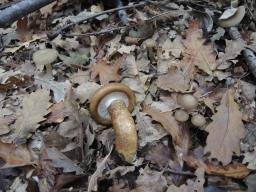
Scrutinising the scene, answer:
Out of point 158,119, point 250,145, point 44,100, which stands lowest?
point 250,145

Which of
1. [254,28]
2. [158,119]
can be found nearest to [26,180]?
[158,119]

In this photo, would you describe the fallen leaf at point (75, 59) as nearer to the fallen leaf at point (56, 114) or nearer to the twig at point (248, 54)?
the fallen leaf at point (56, 114)

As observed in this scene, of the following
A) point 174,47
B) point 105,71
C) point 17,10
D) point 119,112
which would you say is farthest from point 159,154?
point 17,10

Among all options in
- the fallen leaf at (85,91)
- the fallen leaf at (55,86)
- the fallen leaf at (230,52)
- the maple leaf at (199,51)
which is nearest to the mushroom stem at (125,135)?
the fallen leaf at (85,91)

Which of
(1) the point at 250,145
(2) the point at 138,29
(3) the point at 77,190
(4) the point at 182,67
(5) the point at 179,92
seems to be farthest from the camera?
(2) the point at 138,29

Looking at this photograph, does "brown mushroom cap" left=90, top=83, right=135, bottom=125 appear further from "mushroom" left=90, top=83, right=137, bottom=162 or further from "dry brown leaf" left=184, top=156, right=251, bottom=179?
"dry brown leaf" left=184, top=156, right=251, bottom=179

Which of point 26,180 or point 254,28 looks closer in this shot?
point 26,180

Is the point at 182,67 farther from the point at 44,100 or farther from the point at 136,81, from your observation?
the point at 44,100
